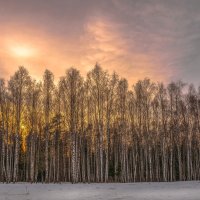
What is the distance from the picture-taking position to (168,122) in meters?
50.9

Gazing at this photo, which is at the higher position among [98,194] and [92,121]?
[92,121]

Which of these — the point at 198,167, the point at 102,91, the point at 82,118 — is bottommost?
the point at 198,167

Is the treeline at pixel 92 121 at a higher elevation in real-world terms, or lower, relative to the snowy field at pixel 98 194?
higher

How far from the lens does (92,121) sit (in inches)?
1908

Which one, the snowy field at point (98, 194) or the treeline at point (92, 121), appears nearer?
the snowy field at point (98, 194)

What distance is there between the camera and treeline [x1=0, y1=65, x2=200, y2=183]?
40688mm

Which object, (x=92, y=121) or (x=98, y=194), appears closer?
(x=98, y=194)

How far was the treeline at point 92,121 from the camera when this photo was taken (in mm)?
40688

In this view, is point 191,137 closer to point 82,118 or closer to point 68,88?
point 82,118

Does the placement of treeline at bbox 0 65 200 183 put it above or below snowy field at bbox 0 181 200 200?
above

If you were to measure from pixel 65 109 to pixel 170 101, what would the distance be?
17.2m

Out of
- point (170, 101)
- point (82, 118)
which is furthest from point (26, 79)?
point (170, 101)

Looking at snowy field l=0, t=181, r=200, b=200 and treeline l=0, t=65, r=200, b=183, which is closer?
snowy field l=0, t=181, r=200, b=200

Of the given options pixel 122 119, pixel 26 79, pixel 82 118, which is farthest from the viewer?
pixel 122 119
